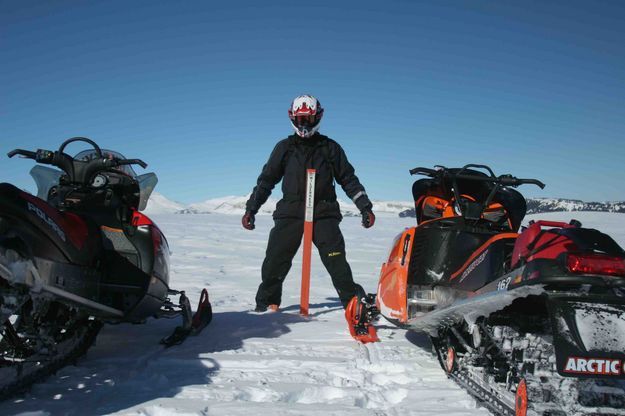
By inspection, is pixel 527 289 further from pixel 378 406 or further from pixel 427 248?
pixel 427 248

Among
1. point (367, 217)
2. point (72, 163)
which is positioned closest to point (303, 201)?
point (367, 217)

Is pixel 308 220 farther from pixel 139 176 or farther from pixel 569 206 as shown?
pixel 569 206

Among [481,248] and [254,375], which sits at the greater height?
[481,248]

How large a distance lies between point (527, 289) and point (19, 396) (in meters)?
2.27

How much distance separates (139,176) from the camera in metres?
3.90

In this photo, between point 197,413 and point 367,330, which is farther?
point 367,330

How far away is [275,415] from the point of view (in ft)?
7.70

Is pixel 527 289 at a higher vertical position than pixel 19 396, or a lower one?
higher

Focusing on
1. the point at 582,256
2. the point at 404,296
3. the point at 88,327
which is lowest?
the point at 88,327

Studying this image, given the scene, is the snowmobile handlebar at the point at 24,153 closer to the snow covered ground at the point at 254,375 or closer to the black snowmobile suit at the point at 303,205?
the snow covered ground at the point at 254,375

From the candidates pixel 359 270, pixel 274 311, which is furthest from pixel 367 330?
pixel 359 270

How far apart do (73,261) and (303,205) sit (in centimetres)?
304

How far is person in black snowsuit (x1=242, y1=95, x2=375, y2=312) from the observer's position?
532 cm

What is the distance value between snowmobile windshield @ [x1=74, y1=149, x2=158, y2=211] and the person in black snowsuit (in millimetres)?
1783
